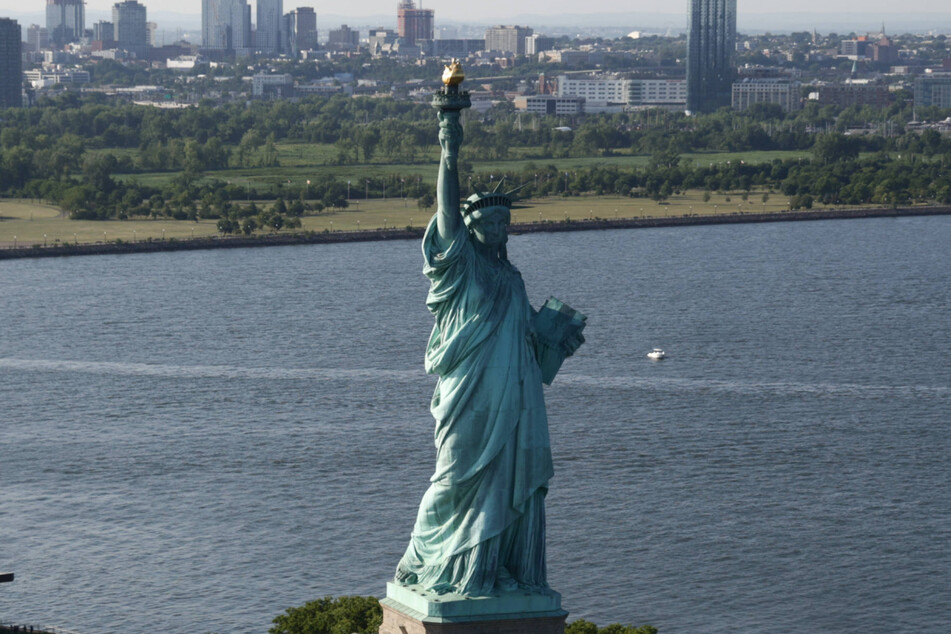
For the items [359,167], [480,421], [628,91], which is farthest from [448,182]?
[628,91]

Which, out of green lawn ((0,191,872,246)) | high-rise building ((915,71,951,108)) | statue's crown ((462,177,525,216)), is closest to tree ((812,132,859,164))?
green lawn ((0,191,872,246))

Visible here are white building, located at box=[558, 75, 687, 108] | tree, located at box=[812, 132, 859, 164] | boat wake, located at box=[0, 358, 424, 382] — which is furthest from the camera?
white building, located at box=[558, 75, 687, 108]

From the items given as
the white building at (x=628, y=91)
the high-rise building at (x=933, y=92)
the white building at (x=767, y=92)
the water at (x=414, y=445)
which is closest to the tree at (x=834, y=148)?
the water at (x=414, y=445)

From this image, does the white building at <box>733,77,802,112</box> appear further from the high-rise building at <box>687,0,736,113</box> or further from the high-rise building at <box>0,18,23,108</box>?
the high-rise building at <box>0,18,23,108</box>

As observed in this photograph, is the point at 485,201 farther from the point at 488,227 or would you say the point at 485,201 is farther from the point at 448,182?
the point at 448,182

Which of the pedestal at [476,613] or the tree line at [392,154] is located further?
the tree line at [392,154]

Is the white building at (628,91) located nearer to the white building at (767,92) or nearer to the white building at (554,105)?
the white building at (767,92)
